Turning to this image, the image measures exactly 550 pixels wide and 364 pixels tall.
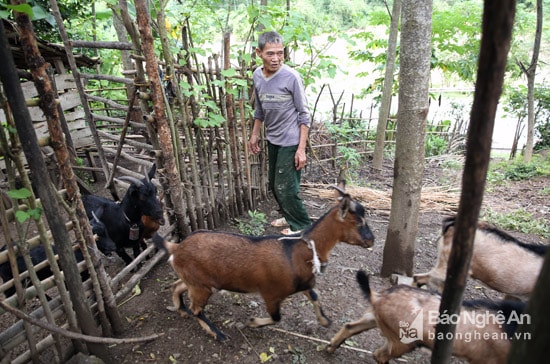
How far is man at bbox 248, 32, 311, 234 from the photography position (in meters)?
4.27

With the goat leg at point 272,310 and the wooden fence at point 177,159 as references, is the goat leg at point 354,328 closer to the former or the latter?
the goat leg at point 272,310

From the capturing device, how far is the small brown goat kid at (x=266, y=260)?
313cm

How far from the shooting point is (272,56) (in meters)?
4.18

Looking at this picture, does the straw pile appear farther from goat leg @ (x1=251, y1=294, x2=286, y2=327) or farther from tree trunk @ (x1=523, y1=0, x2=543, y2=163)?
tree trunk @ (x1=523, y1=0, x2=543, y2=163)

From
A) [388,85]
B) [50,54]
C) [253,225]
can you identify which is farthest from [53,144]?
[388,85]

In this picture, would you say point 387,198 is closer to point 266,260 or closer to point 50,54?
point 266,260

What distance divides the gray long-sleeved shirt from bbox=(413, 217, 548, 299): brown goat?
217 centimetres

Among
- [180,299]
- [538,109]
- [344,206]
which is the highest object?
[538,109]

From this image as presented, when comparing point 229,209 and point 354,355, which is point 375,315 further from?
point 229,209

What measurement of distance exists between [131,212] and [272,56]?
279 centimetres

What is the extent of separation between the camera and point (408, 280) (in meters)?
3.83

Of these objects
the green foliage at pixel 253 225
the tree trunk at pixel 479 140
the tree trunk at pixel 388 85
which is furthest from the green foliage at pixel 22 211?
the tree trunk at pixel 388 85

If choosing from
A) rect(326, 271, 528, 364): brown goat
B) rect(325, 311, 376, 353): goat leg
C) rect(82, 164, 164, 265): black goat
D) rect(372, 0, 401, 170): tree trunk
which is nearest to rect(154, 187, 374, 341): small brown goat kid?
rect(325, 311, 376, 353): goat leg

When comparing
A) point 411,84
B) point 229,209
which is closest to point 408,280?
point 411,84
